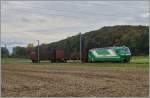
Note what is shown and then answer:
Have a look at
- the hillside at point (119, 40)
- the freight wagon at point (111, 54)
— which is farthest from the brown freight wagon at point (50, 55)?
the freight wagon at point (111, 54)

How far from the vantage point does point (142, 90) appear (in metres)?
15.5

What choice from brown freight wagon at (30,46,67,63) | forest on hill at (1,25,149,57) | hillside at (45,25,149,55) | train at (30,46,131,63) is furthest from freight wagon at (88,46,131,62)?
hillside at (45,25,149,55)

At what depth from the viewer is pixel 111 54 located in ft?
199

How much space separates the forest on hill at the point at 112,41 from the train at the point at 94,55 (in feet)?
4.03

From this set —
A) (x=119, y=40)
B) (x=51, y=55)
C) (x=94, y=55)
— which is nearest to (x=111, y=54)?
(x=94, y=55)

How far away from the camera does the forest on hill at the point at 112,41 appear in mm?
88688

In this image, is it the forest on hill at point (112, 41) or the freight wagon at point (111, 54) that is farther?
the forest on hill at point (112, 41)

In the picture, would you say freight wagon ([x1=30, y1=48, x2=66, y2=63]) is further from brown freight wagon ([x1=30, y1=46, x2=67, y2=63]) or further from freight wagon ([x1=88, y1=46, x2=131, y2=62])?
freight wagon ([x1=88, y1=46, x2=131, y2=62])

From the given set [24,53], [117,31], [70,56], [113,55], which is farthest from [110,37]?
[113,55]

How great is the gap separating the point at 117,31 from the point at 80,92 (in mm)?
113264

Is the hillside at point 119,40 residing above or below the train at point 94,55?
above

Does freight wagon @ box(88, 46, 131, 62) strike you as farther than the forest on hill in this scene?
No

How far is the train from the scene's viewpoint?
194ft

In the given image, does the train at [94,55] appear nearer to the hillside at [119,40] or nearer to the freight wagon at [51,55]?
the freight wagon at [51,55]
